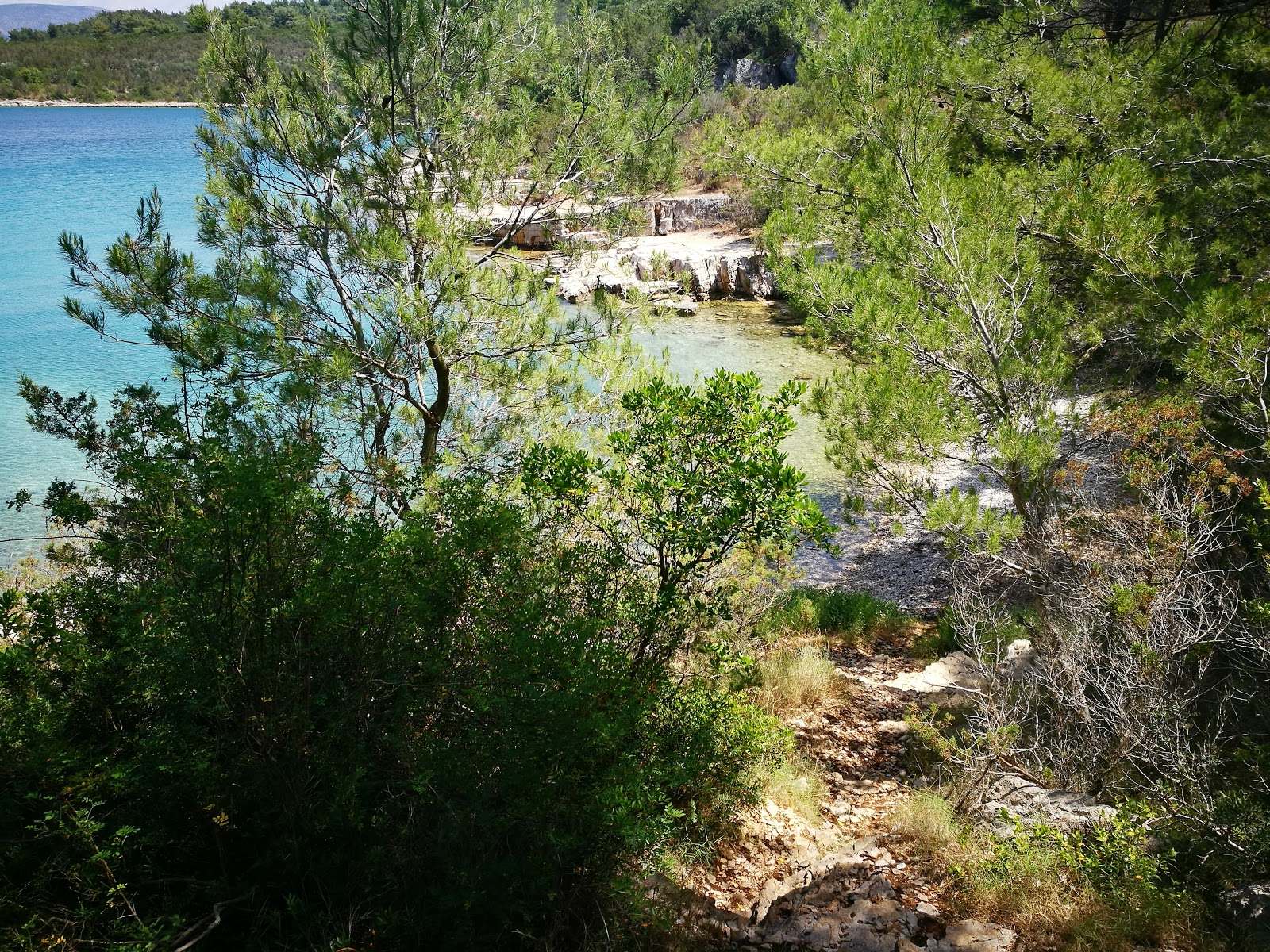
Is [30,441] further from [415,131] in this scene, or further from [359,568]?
[359,568]

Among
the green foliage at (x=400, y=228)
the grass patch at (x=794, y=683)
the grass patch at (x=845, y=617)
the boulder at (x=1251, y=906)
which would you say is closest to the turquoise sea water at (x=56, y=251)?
the green foliage at (x=400, y=228)

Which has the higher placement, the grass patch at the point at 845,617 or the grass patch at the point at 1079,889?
the grass patch at the point at 1079,889

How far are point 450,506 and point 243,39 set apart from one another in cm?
425

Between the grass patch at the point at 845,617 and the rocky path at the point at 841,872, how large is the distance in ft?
6.09

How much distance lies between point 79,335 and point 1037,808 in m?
19.6

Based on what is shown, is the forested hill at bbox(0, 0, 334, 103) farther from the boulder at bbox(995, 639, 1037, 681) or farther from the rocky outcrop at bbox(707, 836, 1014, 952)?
the rocky outcrop at bbox(707, 836, 1014, 952)

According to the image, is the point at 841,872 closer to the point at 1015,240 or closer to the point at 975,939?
the point at 975,939

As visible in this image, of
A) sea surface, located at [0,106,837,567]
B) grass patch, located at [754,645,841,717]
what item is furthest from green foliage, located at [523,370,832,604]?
grass patch, located at [754,645,841,717]

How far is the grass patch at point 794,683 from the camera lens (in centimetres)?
557

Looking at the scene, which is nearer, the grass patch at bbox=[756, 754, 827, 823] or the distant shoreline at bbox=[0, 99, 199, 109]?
the grass patch at bbox=[756, 754, 827, 823]

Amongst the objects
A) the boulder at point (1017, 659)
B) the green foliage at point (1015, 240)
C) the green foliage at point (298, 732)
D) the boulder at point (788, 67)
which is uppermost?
the boulder at point (788, 67)

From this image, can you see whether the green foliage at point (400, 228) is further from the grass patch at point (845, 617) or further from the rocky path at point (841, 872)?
the grass patch at point (845, 617)

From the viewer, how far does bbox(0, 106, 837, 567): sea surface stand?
36.9 ft

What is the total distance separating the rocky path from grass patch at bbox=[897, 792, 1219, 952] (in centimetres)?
14
